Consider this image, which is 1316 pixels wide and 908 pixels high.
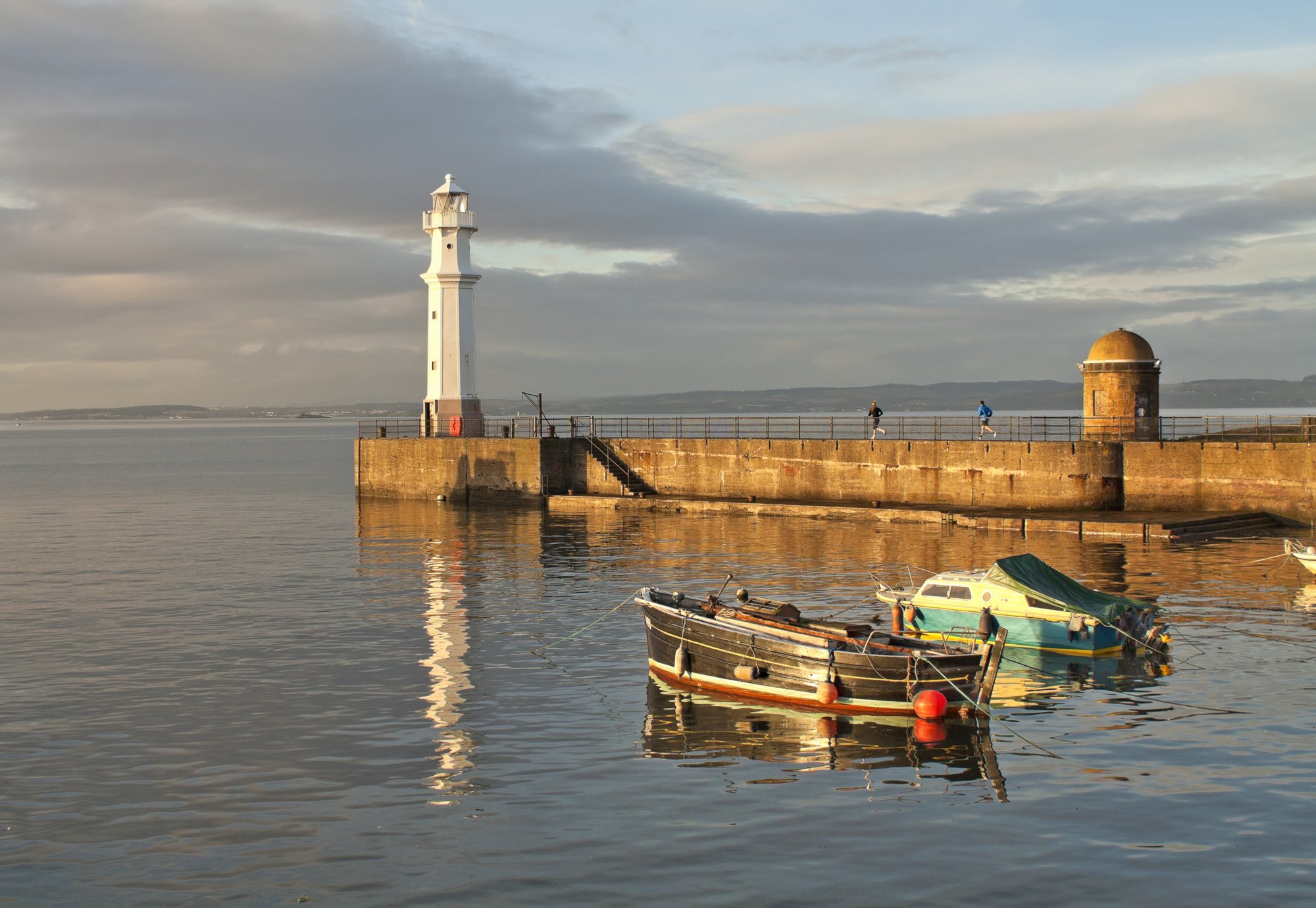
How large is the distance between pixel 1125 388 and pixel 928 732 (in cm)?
2740

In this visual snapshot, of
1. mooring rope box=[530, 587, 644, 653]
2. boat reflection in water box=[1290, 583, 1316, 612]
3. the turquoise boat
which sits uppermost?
the turquoise boat

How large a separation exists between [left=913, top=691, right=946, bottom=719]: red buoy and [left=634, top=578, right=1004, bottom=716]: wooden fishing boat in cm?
4

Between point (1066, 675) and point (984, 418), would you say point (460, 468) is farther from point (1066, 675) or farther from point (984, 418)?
point (1066, 675)

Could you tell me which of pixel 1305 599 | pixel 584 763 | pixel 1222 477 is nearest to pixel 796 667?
pixel 584 763

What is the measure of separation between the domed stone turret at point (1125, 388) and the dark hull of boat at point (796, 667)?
25761 mm

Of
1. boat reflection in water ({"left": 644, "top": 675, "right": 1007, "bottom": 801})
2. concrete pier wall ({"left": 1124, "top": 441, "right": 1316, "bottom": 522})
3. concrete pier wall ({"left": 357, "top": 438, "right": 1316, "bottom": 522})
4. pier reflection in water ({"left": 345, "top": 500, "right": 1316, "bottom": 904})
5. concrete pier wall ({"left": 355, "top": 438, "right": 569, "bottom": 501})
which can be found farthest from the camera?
concrete pier wall ({"left": 355, "top": 438, "right": 569, "bottom": 501})

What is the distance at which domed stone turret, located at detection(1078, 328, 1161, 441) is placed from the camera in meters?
41.6

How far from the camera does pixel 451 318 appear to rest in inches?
2249

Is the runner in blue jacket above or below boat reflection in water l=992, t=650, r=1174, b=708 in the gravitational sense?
above

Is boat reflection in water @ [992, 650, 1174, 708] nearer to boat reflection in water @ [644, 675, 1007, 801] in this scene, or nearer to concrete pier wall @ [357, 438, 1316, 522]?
boat reflection in water @ [644, 675, 1007, 801]

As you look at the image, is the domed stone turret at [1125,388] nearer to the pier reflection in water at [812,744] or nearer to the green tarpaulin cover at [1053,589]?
the pier reflection in water at [812,744]

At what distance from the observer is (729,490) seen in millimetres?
49875

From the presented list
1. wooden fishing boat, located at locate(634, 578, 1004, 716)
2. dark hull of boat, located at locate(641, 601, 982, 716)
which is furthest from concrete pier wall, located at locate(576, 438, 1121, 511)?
dark hull of boat, located at locate(641, 601, 982, 716)

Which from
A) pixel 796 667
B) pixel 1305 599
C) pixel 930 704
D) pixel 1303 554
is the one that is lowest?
pixel 930 704
